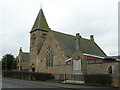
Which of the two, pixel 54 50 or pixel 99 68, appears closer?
pixel 99 68

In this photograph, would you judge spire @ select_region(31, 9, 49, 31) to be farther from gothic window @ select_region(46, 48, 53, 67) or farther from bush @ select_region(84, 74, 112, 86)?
bush @ select_region(84, 74, 112, 86)

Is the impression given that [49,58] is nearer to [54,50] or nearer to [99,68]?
[54,50]

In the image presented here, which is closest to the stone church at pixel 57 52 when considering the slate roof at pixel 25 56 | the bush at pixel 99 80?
the bush at pixel 99 80

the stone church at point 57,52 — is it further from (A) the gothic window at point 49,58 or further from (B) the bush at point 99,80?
(B) the bush at point 99,80

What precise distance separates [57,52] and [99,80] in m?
17.1

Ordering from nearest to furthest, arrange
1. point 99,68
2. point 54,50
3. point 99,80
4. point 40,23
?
point 99,80, point 99,68, point 54,50, point 40,23

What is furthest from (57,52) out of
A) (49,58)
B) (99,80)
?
(99,80)

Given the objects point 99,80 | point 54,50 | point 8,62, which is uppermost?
point 54,50

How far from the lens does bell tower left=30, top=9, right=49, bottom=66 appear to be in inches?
1870

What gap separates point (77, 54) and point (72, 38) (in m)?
17.6

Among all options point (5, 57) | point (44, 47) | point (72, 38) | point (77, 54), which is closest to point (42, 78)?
point (77, 54)

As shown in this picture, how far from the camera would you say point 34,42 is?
4878cm

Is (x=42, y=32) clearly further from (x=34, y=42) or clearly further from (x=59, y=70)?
(x=59, y=70)

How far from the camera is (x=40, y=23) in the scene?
49125 millimetres
